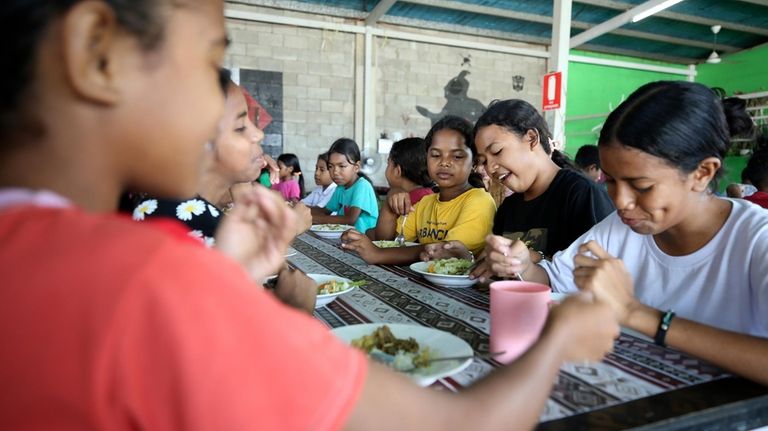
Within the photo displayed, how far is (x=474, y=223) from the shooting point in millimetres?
2451

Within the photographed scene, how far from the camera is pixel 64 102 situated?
0.48 meters

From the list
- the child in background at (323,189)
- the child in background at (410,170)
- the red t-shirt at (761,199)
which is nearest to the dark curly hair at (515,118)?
the child in background at (410,170)

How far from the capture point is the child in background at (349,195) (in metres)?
4.13

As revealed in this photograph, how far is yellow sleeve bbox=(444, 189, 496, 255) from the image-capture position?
2408 millimetres

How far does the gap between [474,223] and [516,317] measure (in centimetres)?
148

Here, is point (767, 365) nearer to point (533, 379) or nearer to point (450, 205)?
point (533, 379)

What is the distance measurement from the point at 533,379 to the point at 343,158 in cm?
401

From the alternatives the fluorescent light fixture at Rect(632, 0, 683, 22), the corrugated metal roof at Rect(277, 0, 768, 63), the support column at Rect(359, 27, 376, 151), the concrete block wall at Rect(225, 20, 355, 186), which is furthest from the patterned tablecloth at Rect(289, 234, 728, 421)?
the corrugated metal roof at Rect(277, 0, 768, 63)

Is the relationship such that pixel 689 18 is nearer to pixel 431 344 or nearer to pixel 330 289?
pixel 330 289

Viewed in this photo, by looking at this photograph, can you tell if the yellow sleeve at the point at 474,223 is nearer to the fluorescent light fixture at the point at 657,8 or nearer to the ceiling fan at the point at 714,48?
the fluorescent light fixture at the point at 657,8

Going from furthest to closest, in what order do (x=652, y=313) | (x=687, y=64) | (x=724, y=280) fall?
(x=687, y=64)
(x=724, y=280)
(x=652, y=313)

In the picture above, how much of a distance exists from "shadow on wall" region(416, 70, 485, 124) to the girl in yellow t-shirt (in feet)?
20.3

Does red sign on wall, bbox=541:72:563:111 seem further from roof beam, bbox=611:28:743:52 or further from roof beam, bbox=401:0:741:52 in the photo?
roof beam, bbox=611:28:743:52

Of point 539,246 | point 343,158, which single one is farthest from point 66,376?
point 343,158
